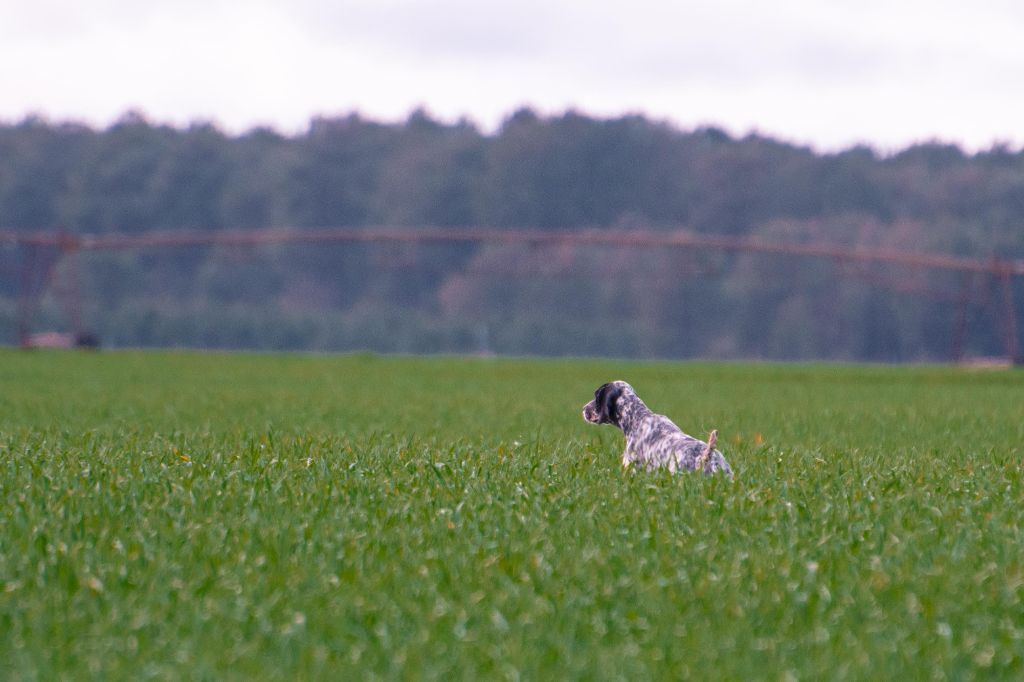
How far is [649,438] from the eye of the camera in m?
7.36

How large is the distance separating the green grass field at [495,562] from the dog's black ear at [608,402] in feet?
0.83

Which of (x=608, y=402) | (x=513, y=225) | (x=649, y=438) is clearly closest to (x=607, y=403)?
(x=608, y=402)

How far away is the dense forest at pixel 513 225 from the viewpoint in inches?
2650

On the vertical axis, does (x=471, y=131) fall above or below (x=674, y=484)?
above

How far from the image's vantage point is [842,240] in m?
82.1

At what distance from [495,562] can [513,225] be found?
86.2 m

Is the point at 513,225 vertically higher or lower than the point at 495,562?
higher

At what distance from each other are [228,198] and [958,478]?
89.5 m

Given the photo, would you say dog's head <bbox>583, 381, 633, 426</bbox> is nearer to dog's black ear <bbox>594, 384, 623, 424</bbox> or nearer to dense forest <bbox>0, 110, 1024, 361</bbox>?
dog's black ear <bbox>594, 384, 623, 424</bbox>

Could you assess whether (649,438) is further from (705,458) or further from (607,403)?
(705,458)

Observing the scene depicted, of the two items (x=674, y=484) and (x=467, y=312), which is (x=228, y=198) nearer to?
(x=467, y=312)

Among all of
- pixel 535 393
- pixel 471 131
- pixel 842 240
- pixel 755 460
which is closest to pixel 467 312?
pixel 842 240

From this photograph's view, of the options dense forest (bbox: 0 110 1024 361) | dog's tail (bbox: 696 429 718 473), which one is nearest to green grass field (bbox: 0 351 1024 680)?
dog's tail (bbox: 696 429 718 473)

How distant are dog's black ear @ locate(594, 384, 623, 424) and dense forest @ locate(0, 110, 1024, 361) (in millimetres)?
47103
